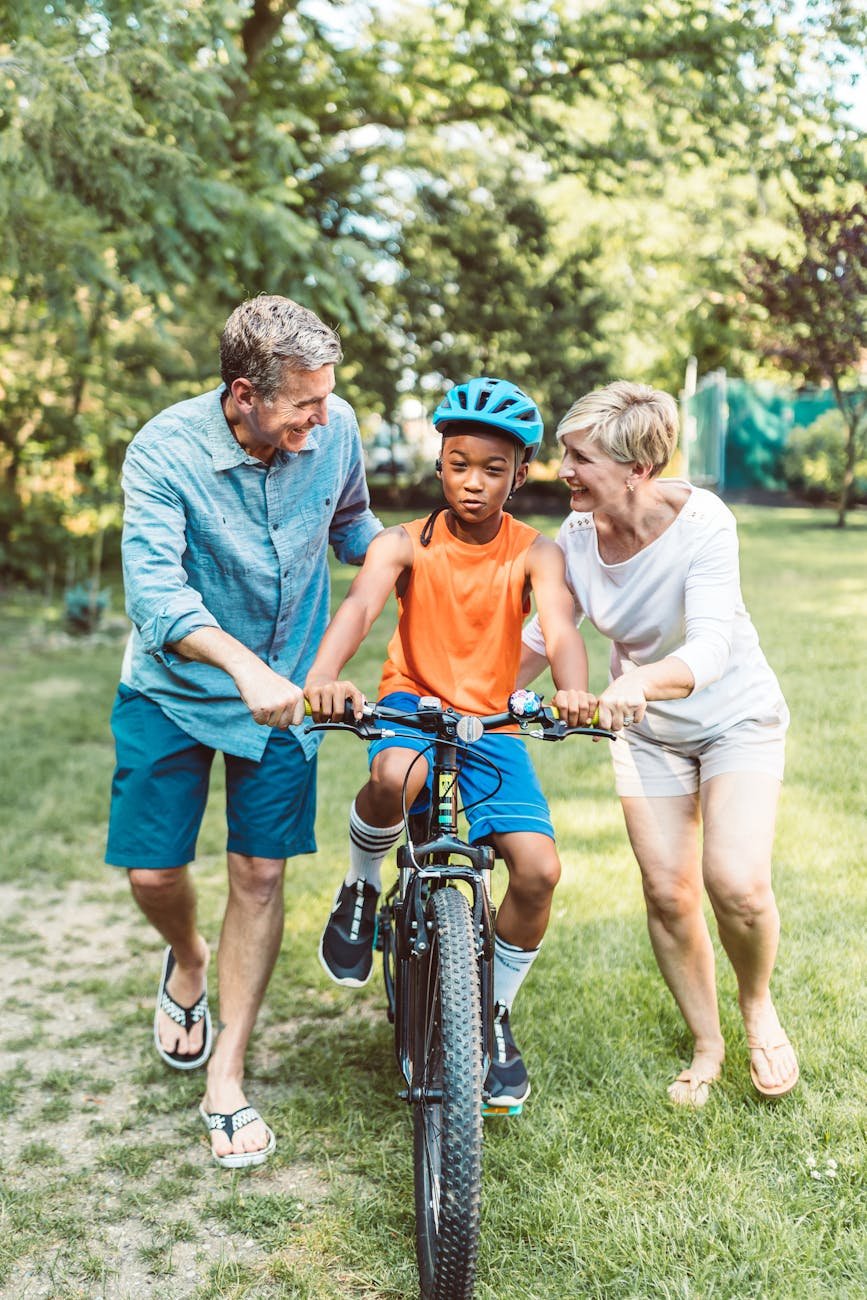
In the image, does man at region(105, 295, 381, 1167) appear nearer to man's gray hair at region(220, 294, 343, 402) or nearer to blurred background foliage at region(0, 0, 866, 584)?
man's gray hair at region(220, 294, 343, 402)

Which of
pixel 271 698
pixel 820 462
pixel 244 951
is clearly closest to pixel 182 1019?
pixel 244 951

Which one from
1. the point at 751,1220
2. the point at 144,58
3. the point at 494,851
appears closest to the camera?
the point at 751,1220

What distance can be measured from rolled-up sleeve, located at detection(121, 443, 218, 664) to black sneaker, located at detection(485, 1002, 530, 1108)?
1.31 metres

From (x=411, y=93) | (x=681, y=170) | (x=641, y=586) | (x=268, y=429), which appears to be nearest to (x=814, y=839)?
(x=641, y=586)

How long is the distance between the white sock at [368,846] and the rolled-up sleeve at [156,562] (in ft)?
2.27

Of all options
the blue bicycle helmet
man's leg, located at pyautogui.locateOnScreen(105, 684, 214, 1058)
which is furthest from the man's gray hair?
man's leg, located at pyautogui.locateOnScreen(105, 684, 214, 1058)

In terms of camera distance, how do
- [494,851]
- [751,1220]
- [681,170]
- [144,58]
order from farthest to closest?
[681,170] < [144,58] < [494,851] < [751,1220]

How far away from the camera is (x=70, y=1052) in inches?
164

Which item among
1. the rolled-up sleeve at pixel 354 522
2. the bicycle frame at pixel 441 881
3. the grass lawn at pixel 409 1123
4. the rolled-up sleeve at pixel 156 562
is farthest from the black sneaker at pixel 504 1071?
the rolled-up sleeve at pixel 354 522

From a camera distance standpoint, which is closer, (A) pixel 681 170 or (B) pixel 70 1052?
(B) pixel 70 1052

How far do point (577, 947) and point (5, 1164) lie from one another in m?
2.04

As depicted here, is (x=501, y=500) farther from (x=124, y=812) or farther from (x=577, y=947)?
(x=577, y=947)

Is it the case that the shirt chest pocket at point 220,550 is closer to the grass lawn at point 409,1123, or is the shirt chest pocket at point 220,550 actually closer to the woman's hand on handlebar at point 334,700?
the woman's hand on handlebar at point 334,700

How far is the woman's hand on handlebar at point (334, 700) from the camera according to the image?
2770mm
